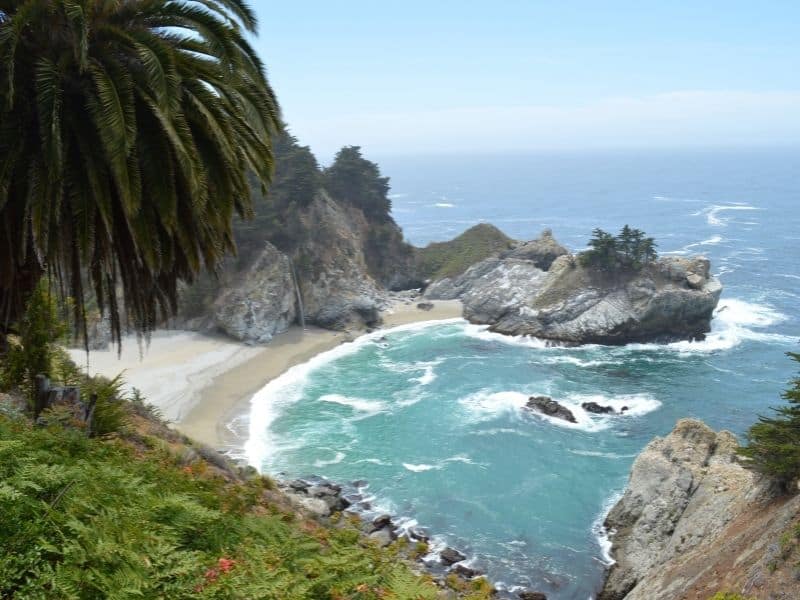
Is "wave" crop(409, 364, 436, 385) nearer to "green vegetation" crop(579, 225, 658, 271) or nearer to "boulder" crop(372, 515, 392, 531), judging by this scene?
"boulder" crop(372, 515, 392, 531)

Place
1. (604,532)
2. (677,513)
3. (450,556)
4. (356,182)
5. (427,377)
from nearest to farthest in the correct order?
(677,513) < (450,556) < (604,532) < (427,377) < (356,182)

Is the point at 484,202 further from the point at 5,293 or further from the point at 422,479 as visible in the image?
the point at 5,293

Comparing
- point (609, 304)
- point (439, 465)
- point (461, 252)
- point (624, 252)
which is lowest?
point (439, 465)

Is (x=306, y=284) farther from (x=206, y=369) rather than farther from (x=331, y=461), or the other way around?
(x=331, y=461)

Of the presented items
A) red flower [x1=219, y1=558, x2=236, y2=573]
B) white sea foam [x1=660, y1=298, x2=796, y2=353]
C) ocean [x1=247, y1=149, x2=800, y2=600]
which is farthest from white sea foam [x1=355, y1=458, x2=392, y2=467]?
white sea foam [x1=660, y1=298, x2=796, y2=353]

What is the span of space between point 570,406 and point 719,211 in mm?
119170

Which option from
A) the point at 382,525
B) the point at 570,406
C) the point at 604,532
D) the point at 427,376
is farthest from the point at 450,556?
the point at 427,376

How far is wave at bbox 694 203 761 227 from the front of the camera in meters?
126

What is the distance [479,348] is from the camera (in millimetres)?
56844

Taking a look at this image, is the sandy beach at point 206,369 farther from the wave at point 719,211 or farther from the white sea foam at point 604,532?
the wave at point 719,211

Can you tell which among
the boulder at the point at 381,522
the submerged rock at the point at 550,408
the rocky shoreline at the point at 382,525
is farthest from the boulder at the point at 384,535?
the submerged rock at the point at 550,408

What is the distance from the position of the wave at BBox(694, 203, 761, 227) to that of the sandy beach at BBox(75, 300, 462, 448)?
9705cm

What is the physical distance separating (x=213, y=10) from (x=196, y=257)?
3982 millimetres

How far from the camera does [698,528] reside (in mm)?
22812
